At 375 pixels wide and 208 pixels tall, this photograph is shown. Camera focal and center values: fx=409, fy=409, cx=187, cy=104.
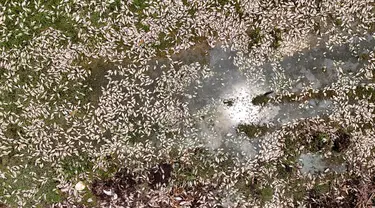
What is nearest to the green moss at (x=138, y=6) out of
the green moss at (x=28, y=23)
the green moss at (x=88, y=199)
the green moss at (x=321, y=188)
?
the green moss at (x=28, y=23)

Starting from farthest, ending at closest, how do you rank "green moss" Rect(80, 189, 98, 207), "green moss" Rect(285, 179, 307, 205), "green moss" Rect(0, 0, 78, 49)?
1. "green moss" Rect(285, 179, 307, 205)
2. "green moss" Rect(80, 189, 98, 207)
3. "green moss" Rect(0, 0, 78, 49)

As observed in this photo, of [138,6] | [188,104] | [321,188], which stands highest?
[138,6]

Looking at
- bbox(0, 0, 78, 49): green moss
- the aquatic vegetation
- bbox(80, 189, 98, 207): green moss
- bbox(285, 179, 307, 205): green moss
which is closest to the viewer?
bbox(0, 0, 78, 49): green moss

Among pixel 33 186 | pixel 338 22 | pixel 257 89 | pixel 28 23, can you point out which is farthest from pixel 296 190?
pixel 28 23

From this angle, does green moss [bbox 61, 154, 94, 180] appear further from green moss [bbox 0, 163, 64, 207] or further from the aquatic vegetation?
green moss [bbox 0, 163, 64, 207]

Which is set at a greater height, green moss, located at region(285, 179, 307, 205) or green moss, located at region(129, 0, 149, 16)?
green moss, located at region(129, 0, 149, 16)

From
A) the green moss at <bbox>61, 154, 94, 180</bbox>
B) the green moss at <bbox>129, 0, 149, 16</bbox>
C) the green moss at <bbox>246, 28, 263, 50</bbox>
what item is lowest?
the green moss at <bbox>61, 154, 94, 180</bbox>

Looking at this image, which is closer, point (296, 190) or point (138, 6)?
point (138, 6)

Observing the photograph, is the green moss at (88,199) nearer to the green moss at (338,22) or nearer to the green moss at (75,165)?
the green moss at (75,165)

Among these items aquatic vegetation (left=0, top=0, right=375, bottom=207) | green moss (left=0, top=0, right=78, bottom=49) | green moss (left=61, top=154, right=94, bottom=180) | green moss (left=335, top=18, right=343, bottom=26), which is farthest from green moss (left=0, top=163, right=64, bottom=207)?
green moss (left=335, top=18, right=343, bottom=26)

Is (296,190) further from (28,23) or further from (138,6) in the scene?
(28,23)

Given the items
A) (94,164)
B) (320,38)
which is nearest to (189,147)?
(94,164)
